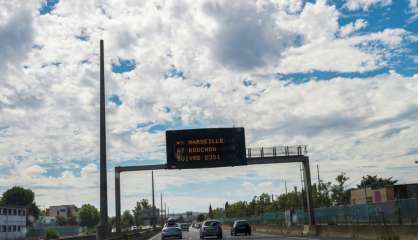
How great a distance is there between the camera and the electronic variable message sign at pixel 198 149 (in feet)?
149

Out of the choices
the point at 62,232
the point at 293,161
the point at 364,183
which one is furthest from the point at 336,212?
the point at 364,183

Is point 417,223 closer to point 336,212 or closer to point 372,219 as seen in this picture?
point 372,219

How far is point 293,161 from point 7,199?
105m

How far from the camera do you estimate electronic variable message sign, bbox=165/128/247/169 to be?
45.4 m

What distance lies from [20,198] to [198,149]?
4071 inches

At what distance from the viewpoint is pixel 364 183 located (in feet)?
427

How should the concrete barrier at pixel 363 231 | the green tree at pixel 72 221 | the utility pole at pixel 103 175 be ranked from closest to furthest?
1. the utility pole at pixel 103 175
2. the concrete barrier at pixel 363 231
3. the green tree at pixel 72 221

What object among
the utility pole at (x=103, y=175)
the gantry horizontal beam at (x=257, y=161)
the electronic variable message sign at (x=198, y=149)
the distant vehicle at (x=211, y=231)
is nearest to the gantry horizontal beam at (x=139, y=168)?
the gantry horizontal beam at (x=257, y=161)

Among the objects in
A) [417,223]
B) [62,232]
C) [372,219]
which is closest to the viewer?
[417,223]

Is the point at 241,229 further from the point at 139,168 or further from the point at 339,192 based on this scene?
the point at 339,192

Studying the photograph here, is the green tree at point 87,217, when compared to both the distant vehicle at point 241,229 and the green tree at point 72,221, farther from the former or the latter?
the distant vehicle at point 241,229

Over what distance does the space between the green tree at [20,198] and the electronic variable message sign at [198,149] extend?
99.4 meters

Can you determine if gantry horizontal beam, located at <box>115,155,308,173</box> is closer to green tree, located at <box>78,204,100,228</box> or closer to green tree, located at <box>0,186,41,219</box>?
green tree, located at <box>0,186,41,219</box>

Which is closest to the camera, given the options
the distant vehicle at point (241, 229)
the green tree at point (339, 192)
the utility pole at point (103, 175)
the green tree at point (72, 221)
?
the utility pole at point (103, 175)
